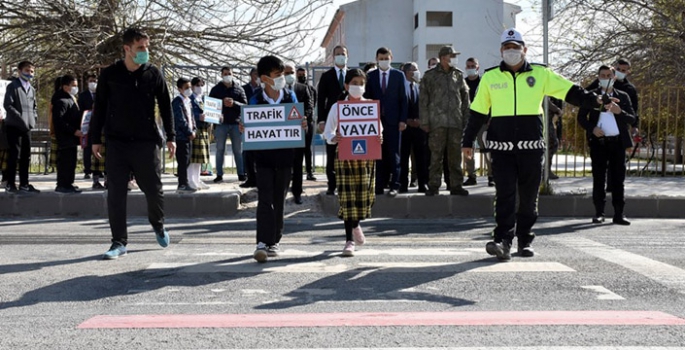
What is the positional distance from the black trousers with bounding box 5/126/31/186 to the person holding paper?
7.67 meters

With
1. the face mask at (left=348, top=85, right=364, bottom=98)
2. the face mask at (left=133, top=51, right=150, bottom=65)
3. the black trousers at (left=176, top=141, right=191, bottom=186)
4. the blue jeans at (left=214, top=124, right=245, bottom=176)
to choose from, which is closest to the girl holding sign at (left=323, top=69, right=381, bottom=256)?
the face mask at (left=348, top=85, right=364, bottom=98)

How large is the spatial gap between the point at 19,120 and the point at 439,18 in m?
50.0

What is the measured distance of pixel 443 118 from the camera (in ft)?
39.7

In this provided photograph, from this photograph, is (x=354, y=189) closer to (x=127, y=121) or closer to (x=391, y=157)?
(x=127, y=121)

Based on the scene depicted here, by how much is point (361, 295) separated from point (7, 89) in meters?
8.14

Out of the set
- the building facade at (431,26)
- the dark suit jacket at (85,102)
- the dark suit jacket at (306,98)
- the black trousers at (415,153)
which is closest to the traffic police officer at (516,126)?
the dark suit jacket at (306,98)

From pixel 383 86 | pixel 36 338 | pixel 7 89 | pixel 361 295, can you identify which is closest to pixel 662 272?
pixel 361 295

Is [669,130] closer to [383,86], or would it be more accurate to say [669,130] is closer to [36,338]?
[383,86]

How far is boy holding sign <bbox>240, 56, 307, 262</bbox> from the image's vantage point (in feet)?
25.8

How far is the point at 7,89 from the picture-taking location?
40.5ft

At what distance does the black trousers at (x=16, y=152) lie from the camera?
40.4 feet

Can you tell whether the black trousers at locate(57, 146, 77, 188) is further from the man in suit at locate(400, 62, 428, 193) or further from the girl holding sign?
the girl holding sign

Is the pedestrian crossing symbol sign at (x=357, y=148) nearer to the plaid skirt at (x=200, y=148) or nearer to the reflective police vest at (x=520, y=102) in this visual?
the reflective police vest at (x=520, y=102)

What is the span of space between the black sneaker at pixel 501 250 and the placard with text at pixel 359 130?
1388 millimetres
